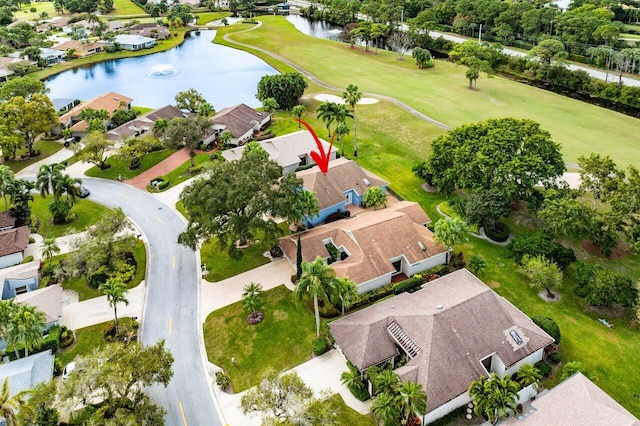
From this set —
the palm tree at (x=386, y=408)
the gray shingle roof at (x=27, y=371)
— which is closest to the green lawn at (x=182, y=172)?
the gray shingle roof at (x=27, y=371)

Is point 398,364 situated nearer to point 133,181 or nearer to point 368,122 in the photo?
point 133,181

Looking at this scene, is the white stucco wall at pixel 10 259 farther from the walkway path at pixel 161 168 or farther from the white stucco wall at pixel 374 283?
the white stucco wall at pixel 374 283

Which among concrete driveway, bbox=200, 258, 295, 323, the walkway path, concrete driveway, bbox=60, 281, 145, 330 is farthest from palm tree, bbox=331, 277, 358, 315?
the walkway path

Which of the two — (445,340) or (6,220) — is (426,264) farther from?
(6,220)

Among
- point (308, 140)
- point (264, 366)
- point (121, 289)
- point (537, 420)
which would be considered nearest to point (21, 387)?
point (121, 289)

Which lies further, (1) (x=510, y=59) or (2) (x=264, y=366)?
(1) (x=510, y=59)

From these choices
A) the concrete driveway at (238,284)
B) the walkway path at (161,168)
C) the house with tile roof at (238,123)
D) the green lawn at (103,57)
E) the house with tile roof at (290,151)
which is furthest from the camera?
the green lawn at (103,57)

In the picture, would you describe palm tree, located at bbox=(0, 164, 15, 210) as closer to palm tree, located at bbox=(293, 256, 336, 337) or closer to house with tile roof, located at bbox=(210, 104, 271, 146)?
house with tile roof, located at bbox=(210, 104, 271, 146)
